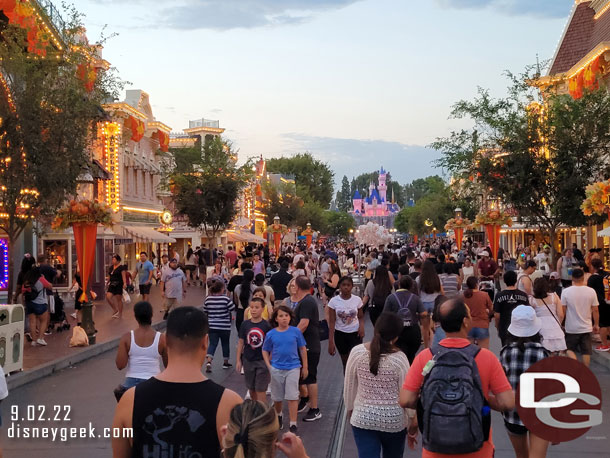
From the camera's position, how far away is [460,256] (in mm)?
33938

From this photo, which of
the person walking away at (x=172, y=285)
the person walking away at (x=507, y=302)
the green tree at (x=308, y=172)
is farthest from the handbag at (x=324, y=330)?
the green tree at (x=308, y=172)

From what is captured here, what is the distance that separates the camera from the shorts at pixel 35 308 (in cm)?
1650

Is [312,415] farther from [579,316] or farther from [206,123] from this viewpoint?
[206,123]

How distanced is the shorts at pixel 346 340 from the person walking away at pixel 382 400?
4334 mm

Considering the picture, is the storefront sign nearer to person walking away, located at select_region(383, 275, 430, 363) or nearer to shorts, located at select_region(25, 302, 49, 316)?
shorts, located at select_region(25, 302, 49, 316)

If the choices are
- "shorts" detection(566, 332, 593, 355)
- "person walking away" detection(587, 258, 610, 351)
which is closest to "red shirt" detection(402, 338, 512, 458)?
"shorts" detection(566, 332, 593, 355)

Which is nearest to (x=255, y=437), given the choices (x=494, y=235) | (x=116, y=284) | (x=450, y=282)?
(x=450, y=282)

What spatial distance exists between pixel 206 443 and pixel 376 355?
2.48m

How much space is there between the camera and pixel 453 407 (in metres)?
4.43

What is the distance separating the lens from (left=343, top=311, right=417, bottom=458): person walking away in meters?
5.84

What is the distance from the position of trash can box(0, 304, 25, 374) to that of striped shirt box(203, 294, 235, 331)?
305 cm

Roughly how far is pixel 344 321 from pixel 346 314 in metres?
0.10

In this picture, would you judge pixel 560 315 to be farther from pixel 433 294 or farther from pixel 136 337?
pixel 136 337

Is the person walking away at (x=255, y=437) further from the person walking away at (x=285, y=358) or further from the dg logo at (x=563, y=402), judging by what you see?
the person walking away at (x=285, y=358)
